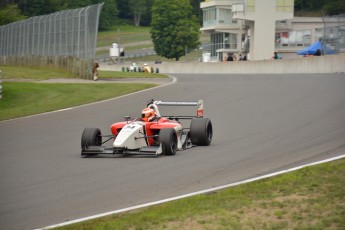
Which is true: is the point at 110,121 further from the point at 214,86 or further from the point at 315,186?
the point at 315,186

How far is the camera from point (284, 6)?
8775 cm

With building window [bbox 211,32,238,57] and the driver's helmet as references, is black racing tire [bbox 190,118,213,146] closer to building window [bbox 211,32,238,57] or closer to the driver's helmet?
the driver's helmet

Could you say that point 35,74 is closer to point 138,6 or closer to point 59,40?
point 59,40

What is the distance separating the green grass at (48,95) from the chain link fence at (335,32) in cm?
1478

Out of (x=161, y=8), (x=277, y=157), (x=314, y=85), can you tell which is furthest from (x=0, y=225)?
(x=161, y=8)

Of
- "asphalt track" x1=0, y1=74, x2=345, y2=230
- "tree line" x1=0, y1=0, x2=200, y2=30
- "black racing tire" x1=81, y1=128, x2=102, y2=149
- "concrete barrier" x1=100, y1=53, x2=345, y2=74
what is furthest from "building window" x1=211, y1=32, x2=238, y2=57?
"black racing tire" x1=81, y1=128, x2=102, y2=149

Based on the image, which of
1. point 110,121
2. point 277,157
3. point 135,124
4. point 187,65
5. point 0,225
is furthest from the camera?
point 187,65

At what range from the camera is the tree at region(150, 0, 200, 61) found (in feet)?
366

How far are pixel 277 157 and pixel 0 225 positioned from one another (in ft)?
22.0

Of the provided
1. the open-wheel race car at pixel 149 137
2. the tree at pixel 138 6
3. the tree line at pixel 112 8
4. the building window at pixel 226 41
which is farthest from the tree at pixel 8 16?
the open-wheel race car at pixel 149 137

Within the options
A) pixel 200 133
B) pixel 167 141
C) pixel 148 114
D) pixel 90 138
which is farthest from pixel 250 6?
pixel 167 141

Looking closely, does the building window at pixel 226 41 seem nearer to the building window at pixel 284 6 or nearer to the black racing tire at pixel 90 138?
the building window at pixel 284 6

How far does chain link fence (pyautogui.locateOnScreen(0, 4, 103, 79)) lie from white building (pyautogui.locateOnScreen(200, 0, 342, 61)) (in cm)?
3250

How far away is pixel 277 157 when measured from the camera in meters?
15.1
